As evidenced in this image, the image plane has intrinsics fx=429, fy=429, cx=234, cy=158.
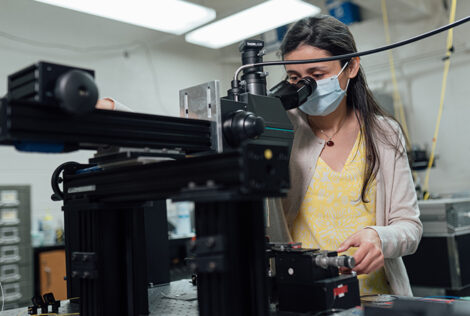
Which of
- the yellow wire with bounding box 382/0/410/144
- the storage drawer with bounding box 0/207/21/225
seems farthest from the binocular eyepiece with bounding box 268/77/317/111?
the yellow wire with bounding box 382/0/410/144

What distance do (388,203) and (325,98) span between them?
321 mm

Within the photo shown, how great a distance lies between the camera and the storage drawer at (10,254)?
2848mm

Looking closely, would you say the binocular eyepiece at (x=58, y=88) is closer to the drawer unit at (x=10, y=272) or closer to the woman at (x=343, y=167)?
the woman at (x=343, y=167)

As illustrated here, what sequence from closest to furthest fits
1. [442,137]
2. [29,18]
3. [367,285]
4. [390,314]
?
[390,314], [367,285], [442,137], [29,18]

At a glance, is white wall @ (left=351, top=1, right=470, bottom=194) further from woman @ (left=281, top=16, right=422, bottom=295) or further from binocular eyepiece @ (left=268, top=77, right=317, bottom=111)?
binocular eyepiece @ (left=268, top=77, right=317, bottom=111)

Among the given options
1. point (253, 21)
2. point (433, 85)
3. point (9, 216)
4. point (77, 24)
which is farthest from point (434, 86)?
point (9, 216)

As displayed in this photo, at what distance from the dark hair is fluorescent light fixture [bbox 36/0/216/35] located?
1.53 m

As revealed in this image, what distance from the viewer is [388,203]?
110cm

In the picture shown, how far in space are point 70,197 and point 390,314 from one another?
600 mm

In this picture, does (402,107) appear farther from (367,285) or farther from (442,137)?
(367,285)

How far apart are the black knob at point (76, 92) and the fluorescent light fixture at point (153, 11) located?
195cm

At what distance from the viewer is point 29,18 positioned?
11.6 feet

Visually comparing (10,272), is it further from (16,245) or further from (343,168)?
(343,168)

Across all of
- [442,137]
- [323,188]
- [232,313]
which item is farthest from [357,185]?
[442,137]
